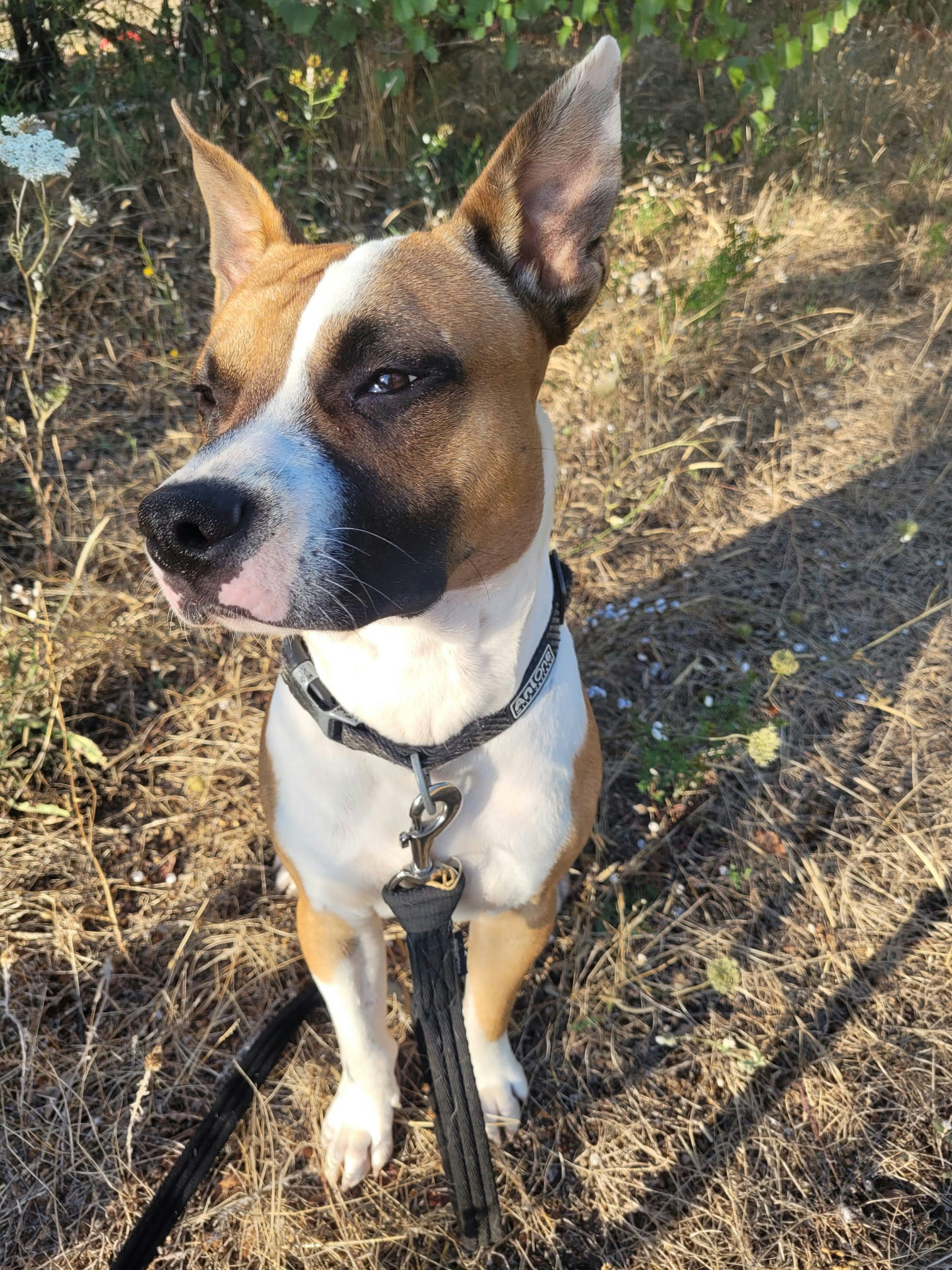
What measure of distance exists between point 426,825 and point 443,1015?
0.43 meters

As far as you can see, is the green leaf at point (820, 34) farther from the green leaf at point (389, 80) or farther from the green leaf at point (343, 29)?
the green leaf at point (343, 29)

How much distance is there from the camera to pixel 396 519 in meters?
1.30

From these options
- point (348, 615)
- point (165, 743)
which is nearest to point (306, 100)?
point (165, 743)

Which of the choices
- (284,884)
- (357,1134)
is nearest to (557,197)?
(284,884)

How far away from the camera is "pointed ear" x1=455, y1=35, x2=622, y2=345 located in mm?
1371

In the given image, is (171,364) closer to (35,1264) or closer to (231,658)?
(231,658)

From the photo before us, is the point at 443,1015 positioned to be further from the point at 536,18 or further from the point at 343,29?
the point at 536,18

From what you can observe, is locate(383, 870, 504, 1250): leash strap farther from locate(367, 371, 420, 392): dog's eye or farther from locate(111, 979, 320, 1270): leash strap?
locate(367, 371, 420, 392): dog's eye

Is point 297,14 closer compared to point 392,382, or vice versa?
point 392,382

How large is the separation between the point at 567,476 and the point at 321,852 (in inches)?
94.5

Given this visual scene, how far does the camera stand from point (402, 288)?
4.54 feet

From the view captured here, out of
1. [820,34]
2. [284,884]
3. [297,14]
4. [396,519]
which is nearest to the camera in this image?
[396,519]

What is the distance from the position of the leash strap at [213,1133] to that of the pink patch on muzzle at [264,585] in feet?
4.62

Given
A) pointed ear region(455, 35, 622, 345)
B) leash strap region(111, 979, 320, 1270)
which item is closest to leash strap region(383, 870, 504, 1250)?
leash strap region(111, 979, 320, 1270)
